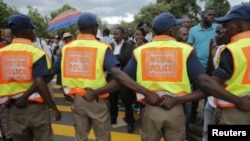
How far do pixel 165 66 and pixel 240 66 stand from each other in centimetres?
68

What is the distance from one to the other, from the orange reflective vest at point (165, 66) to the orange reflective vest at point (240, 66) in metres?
0.40

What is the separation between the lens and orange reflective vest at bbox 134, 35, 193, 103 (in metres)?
3.10

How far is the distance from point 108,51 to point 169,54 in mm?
787

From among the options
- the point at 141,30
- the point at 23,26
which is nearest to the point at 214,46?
the point at 141,30

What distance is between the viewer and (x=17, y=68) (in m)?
3.54

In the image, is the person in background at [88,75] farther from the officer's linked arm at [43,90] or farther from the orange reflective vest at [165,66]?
the orange reflective vest at [165,66]

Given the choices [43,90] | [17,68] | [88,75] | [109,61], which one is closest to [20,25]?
[17,68]

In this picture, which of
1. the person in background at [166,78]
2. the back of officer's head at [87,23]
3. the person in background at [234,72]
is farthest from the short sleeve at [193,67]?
the back of officer's head at [87,23]

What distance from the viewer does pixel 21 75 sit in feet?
11.7

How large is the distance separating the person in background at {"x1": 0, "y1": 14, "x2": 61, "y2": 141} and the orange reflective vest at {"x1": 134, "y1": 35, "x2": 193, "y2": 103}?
1032mm

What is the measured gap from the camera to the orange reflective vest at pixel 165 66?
3096 mm

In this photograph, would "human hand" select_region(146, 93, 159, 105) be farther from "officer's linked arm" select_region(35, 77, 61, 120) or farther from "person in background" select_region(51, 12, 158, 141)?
"officer's linked arm" select_region(35, 77, 61, 120)

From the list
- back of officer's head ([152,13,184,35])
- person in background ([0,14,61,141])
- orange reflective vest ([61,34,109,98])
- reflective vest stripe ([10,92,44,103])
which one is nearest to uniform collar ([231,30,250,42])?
back of officer's head ([152,13,184,35])

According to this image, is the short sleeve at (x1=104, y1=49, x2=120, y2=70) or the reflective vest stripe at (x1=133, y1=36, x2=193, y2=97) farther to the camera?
the short sleeve at (x1=104, y1=49, x2=120, y2=70)
